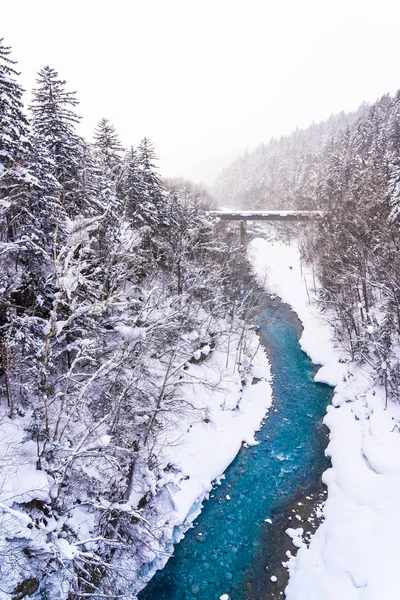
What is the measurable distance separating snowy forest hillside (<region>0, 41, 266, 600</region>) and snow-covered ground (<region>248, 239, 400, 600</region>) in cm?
471

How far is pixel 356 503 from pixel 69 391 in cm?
1271

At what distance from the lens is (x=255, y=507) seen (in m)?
14.2

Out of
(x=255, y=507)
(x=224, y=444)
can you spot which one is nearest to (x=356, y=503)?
(x=255, y=507)

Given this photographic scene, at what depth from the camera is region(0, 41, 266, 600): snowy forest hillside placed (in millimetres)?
10125

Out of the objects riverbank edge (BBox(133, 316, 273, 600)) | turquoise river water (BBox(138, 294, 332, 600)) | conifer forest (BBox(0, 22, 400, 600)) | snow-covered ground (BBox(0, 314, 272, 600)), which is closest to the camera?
snow-covered ground (BBox(0, 314, 272, 600))

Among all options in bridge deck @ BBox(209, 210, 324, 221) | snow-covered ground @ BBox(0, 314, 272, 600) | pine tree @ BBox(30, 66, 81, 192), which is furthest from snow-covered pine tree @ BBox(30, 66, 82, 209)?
bridge deck @ BBox(209, 210, 324, 221)

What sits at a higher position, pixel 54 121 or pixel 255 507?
pixel 54 121

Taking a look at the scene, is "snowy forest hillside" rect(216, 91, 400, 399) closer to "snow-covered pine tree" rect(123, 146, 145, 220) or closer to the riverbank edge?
the riverbank edge

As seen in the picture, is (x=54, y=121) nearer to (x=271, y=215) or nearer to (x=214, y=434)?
(x=214, y=434)

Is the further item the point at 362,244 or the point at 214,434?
the point at 362,244

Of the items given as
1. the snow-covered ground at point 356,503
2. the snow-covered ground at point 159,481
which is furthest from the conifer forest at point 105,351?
the snow-covered ground at point 356,503

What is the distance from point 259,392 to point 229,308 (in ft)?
31.1

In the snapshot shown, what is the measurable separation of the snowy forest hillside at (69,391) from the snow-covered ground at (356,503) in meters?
4.71

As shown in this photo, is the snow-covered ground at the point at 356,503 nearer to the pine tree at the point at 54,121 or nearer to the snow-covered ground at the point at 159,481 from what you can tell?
the snow-covered ground at the point at 159,481
